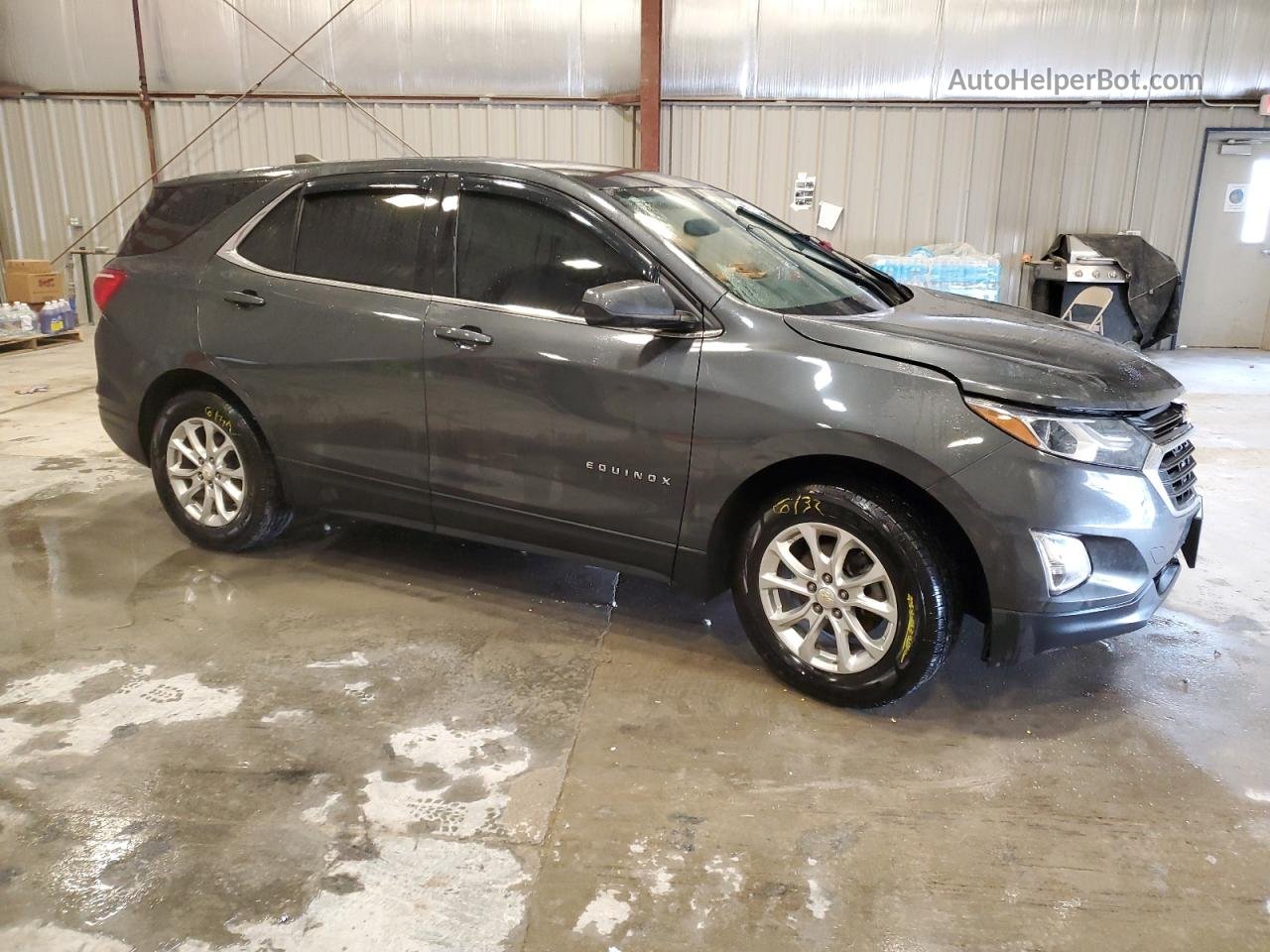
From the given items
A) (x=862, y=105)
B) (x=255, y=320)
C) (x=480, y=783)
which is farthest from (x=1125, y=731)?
(x=862, y=105)

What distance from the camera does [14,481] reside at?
5305 millimetres

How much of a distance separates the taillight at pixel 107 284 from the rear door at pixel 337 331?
547mm

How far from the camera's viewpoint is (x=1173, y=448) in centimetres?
285

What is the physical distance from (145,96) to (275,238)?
937 centimetres

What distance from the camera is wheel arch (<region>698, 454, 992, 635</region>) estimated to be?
2.78 meters

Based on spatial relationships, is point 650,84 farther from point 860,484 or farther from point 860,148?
point 860,484

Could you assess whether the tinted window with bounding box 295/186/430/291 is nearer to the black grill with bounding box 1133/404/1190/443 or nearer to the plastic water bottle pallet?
the black grill with bounding box 1133/404/1190/443

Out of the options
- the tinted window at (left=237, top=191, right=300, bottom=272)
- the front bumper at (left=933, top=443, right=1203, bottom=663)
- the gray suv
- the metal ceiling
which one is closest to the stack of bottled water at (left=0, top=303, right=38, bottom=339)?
the metal ceiling

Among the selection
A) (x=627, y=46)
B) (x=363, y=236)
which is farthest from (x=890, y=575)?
(x=627, y=46)

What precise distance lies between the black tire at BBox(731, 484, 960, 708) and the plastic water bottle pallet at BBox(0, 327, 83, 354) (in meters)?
9.60

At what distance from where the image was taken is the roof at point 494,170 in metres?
3.36

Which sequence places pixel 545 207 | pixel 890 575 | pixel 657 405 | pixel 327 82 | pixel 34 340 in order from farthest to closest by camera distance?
1. pixel 327 82
2. pixel 34 340
3. pixel 545 207
4. pixel 657 405
5. pixel 890 575

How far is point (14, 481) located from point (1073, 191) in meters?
10.3

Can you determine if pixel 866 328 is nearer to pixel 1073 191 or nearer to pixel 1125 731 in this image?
pixel 1125 731
